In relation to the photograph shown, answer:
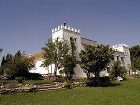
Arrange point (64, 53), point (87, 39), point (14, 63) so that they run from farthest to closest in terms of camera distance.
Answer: point (87, 39), point (64, 53), point (14, 63)

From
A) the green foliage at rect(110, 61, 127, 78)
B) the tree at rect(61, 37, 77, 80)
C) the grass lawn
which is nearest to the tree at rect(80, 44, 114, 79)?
the tree at rect(61, 37, 77, 80)

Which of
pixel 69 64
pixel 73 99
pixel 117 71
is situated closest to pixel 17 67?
pixel 69 64

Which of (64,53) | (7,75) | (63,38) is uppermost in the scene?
(63,38)

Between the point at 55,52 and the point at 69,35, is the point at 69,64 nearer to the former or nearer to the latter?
the point at 55,52

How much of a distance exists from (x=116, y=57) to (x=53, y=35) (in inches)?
1046

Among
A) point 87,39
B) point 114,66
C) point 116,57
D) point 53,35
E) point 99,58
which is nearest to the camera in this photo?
point 99,58

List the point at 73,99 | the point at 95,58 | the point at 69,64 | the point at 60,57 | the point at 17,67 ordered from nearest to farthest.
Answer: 1. the point at 73,99
2. the point at 95,58
3. the point at 17,67
4. the point at 69,64
5. the point at 60,57

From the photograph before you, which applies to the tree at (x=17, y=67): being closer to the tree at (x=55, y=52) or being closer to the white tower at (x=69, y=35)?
the tree at (x=55, y=52)

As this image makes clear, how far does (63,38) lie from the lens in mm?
63531

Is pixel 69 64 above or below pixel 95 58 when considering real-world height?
below

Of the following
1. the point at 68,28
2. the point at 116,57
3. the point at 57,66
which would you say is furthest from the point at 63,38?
the point at 116,57

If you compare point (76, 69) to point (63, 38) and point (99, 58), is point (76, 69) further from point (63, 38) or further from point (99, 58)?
point (99, 58)

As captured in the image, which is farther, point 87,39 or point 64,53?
point 87,39

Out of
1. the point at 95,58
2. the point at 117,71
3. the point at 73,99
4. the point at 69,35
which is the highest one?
the point at 69,35
